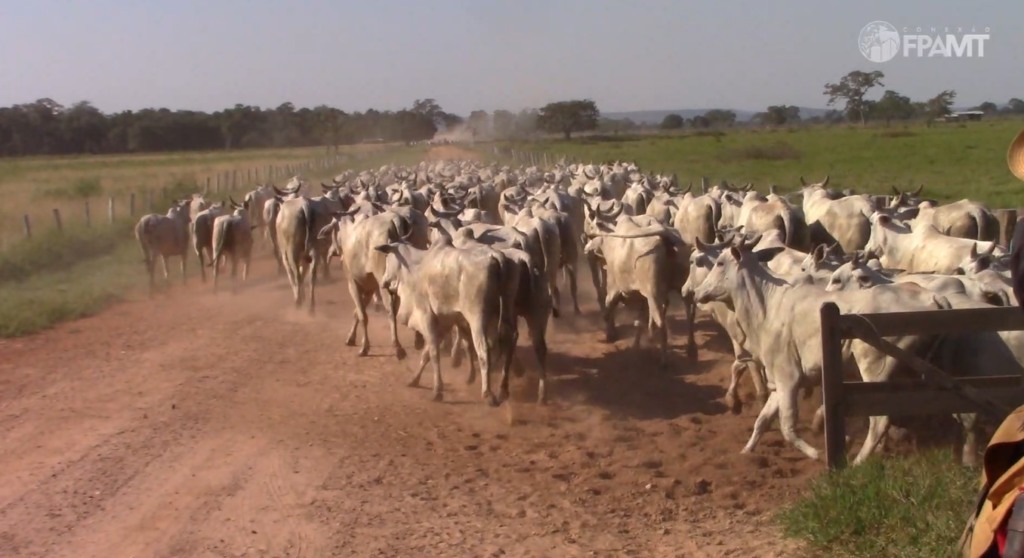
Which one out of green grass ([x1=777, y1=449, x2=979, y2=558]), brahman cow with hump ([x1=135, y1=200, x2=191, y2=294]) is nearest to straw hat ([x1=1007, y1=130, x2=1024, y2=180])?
green grass ([x1=777, y1=449, x2=979, y2=558])

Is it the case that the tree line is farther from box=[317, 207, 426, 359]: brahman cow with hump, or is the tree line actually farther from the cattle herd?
box=[317, 207, 426, 359]: brahman cow with hump

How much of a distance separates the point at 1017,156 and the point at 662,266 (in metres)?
9.52

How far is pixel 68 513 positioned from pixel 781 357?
5.56m

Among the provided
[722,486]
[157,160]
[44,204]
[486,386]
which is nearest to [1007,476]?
[722,486]

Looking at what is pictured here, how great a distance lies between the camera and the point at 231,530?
7.30m

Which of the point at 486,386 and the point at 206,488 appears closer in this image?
the point at 206,488

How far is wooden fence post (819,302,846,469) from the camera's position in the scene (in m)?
7.14

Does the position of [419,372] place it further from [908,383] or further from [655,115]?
→ [655,115]

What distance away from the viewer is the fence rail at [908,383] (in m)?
7.07

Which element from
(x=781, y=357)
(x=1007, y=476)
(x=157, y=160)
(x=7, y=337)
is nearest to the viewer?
A: (x=1007, y=476)

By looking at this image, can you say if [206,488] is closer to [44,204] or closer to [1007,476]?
[1007,476]

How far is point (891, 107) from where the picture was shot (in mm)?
65125

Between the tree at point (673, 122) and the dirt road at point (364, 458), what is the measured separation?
9534 cm

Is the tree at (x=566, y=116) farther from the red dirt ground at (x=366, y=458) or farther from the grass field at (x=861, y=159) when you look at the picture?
the red dirt ground at (x=366, y=458)
